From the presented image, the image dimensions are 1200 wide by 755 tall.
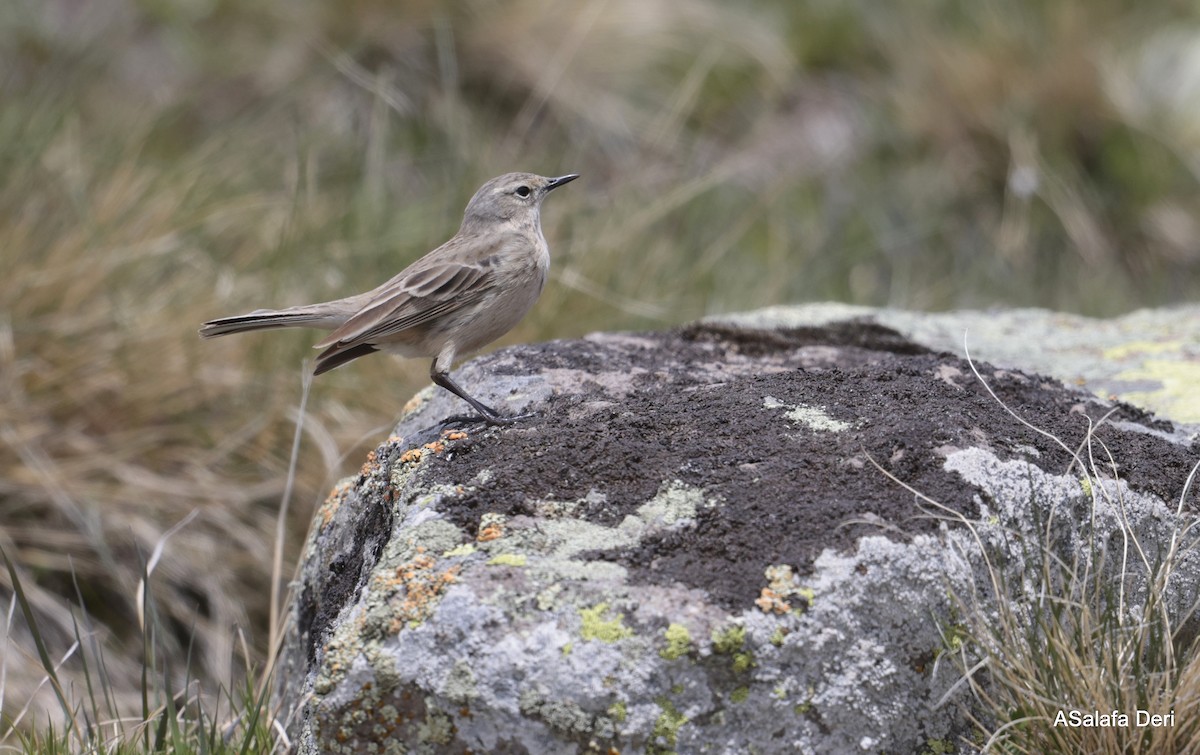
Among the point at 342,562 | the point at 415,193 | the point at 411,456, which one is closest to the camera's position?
the point at 411,456

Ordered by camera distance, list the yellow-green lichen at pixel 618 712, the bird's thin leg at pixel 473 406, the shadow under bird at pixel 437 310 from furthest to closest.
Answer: the shadow under bird at pixel 437 310, the bird's thin leg at pixel 473 406, the yellow-green lichen at pixel 618 712

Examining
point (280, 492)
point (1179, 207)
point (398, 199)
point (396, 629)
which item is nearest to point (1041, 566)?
point (396, 629)

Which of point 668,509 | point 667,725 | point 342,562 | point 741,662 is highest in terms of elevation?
point 668,509

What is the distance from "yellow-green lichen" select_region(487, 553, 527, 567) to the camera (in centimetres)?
268

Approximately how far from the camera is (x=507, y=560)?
2.70 meters

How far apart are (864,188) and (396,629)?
9430 mm

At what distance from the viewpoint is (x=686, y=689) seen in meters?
2.49

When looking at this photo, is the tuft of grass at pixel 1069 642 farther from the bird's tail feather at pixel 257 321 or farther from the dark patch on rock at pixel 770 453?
the bird's tail feather at pixel 257 321

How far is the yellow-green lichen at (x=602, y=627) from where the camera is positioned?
2502 millimetres

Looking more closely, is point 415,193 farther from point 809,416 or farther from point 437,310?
point 809,416

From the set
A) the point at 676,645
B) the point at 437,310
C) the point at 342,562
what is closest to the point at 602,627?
the point at 676,645

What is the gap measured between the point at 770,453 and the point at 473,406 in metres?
1.06

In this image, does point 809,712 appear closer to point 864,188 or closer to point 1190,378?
point 1190,378

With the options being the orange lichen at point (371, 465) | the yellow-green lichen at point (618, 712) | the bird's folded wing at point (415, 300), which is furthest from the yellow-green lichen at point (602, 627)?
the bird's folded wing at point (415, 300)
